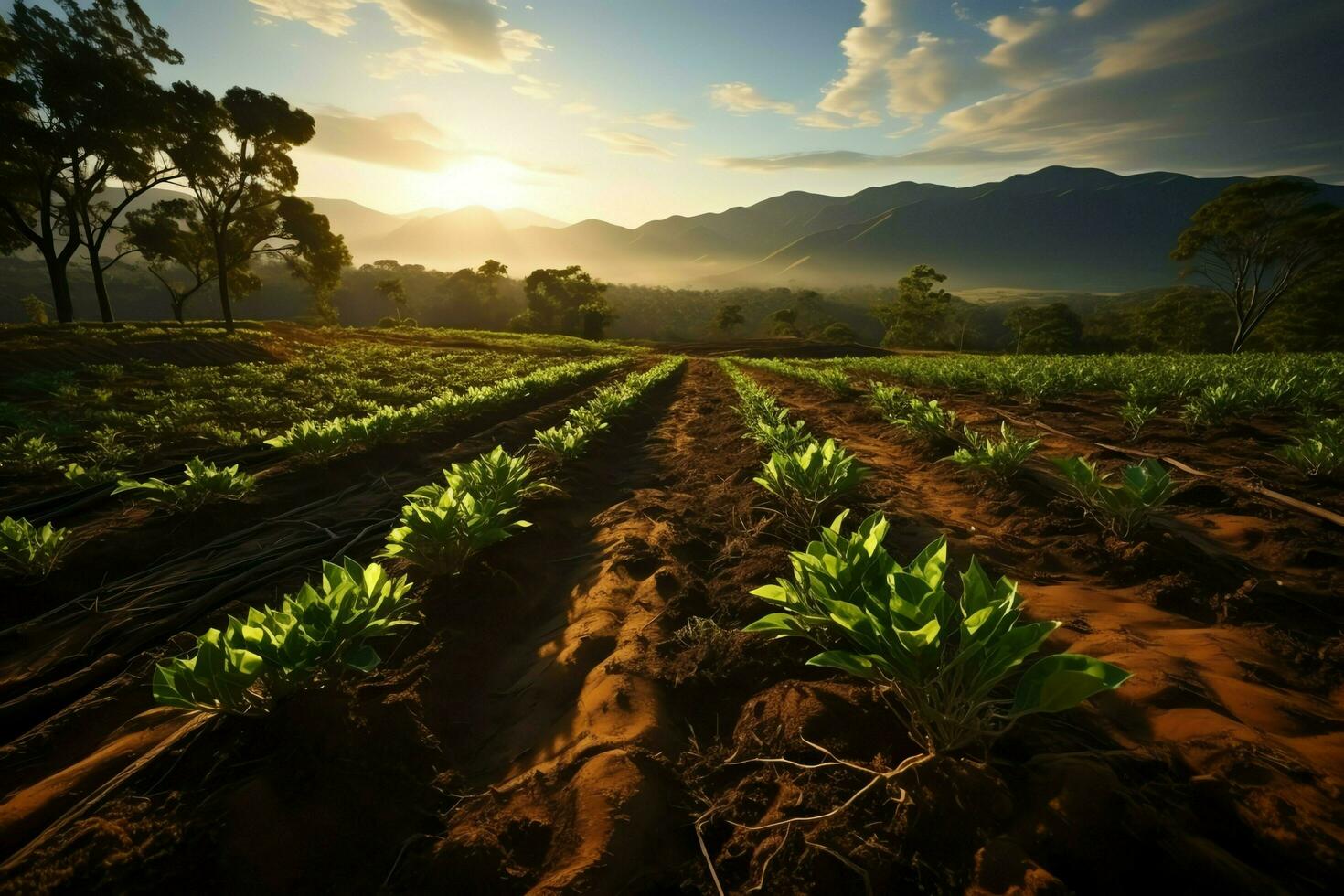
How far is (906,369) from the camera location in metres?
16.3

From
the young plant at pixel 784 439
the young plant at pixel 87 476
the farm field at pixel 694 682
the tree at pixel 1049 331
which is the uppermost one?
the tree at pixel 1049 331

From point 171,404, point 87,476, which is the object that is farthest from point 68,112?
point 87,476

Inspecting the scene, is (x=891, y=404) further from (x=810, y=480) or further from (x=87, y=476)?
(x=87, y=476)

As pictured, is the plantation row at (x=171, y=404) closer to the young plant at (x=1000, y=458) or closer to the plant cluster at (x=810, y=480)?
the plant cluster at (x=810, y=480)

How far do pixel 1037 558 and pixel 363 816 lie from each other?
3.87 metres

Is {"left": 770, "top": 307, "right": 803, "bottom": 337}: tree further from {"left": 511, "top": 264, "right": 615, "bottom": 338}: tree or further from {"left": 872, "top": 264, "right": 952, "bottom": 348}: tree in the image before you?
{"left": 511, "top": 264, "right": 615, "bottom": 338}: tree

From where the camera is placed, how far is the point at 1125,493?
3.20 metres

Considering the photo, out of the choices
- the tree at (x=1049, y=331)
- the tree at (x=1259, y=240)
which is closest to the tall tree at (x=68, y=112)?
the tree at (x=1259, y=240)

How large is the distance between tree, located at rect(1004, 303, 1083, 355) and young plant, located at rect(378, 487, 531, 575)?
6728 centimetres

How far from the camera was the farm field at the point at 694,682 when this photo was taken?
55.1 inches

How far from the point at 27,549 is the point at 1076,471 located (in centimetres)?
720

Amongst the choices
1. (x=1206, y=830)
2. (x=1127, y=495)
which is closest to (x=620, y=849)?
(x=1206, y=830)

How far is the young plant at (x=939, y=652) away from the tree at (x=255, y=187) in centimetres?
2822

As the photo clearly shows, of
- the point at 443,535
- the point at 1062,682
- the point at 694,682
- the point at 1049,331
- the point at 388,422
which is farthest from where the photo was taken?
the point at 1049,331
